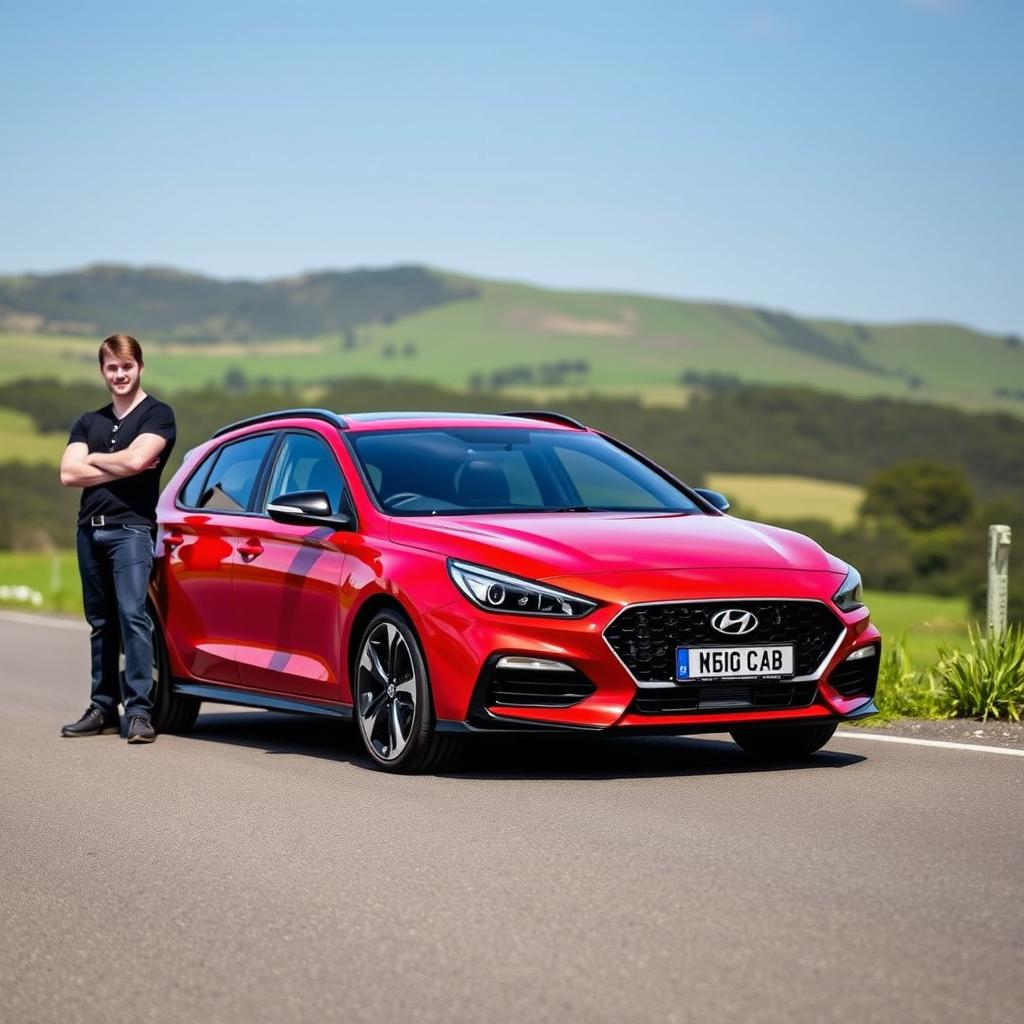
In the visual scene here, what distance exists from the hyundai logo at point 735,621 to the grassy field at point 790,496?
308 feet

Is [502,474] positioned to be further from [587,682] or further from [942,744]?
[942,744]

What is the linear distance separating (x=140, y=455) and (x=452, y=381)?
554ft

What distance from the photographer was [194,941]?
18.7ft

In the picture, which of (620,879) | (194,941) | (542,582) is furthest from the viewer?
(542,582)

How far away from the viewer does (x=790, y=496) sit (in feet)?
397

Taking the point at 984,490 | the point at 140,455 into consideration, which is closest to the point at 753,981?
the point at 140,455

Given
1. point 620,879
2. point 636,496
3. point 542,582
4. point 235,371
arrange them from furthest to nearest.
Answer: point 235,371 → point 636,496 → point 542,582 → point 620,879

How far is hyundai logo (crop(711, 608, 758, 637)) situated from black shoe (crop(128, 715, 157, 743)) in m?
3.68

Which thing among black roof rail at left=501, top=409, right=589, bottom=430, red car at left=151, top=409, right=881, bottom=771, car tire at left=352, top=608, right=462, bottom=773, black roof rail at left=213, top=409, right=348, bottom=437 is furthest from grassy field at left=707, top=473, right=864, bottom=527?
car tire at left=352, top=608, right=462, bottom=773

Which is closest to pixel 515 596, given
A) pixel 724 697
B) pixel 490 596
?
pixel 490 596

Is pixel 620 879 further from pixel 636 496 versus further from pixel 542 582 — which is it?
pixel 636 496

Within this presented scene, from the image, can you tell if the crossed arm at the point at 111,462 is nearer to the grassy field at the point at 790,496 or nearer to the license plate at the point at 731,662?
the license plate at the point at 731,662

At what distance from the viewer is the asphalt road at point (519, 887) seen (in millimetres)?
4926

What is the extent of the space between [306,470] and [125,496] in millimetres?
→ 1164
